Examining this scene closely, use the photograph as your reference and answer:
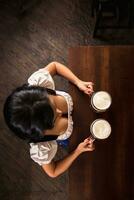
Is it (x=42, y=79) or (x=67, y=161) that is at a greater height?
(x=42, y=79)

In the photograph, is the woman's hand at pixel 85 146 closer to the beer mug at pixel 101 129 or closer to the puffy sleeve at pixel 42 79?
the beer mug at pixel 101 129

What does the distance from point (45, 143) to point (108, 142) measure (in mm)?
345

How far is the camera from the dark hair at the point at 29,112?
159cm

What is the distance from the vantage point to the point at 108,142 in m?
1.88

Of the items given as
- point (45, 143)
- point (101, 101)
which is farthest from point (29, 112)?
point (101, 101)

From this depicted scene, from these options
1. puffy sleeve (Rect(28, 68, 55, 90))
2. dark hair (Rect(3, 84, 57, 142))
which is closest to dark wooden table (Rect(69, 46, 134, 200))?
puffy sleeve (Rect(28, 68, 55, 90))

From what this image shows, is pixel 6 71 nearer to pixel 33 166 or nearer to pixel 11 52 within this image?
pixel 11 52

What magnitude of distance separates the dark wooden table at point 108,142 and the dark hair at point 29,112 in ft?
1.05

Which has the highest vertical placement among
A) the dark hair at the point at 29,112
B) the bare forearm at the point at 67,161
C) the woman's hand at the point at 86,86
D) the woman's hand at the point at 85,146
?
the woman's hand at the point at 86,86

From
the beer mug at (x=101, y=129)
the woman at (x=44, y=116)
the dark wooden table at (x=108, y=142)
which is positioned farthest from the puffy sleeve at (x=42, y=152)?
the beer mug at (x=101, y=129)

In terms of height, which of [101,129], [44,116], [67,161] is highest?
[44,116]

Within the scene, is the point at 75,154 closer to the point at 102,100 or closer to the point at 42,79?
the point at 102,100

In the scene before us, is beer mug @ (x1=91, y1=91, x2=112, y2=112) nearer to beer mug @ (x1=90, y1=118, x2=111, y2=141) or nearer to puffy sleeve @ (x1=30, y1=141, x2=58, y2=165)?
beer mug @ (x1=90, y1=118, x2=111, y2=141)

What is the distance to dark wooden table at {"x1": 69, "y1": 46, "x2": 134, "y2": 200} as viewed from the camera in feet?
6.14
